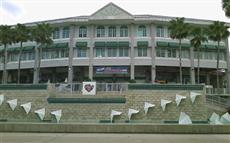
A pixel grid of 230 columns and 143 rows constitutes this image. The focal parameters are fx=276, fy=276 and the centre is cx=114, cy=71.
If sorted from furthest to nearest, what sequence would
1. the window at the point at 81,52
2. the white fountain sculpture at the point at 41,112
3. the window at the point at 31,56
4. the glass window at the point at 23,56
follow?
the glass window at the point at 23,56, the window at the point at 31,56, the window at the point at 81,52, the white fountain sculpture at the point at 41,112

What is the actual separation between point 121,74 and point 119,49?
14.2ft

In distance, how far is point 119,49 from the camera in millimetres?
47688

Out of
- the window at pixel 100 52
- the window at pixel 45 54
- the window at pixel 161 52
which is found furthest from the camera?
the window at pixel 45 54

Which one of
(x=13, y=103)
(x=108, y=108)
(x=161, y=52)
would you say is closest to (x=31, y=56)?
(x=161, y=52)

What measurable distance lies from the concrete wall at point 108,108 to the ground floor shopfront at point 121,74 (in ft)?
61.6

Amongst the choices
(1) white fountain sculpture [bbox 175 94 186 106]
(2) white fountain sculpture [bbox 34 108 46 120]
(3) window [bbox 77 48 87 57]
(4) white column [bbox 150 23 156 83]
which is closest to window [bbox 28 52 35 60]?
(3) window [bbox 77 48 87 57]

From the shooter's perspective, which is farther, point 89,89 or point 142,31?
point 142,31

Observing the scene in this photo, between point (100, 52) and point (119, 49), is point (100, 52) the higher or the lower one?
the lower one

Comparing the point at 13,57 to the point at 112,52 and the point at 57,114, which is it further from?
the point at 57,114

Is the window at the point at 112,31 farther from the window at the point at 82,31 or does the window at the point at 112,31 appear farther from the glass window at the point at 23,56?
the glass window at the point at 23,56

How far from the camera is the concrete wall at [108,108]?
26.1 m

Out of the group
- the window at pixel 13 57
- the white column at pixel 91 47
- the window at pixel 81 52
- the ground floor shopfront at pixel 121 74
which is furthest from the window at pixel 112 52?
the window at pixel 13 57

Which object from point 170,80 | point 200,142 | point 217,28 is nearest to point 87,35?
point 170,80

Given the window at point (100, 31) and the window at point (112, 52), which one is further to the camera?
the window at point (100, 31)
